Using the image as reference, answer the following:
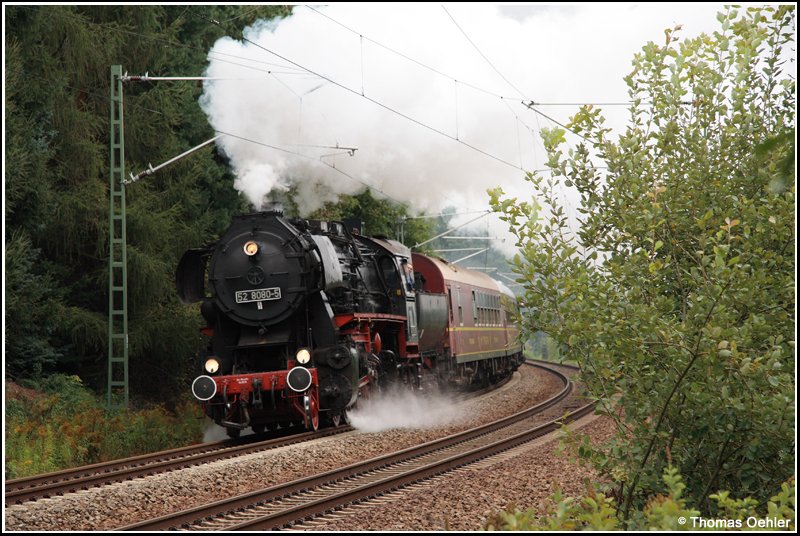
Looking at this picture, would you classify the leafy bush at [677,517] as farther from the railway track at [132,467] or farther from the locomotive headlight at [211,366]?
the locomotive headlight at [211,366]

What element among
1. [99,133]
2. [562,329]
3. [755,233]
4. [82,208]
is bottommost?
[562,329]

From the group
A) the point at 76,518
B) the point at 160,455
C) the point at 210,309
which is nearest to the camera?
the point at 76,518

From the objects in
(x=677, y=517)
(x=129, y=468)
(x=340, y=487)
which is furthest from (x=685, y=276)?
(x=129, y=468)

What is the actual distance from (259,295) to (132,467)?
4.20 metres

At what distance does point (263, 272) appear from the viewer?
1619 centimetres

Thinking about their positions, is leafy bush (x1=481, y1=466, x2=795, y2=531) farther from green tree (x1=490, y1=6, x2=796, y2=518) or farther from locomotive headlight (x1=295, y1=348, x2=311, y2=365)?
locomotive headlight (x1=295, y1=348, x2=311, y2=365)

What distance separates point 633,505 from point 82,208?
56.5ft

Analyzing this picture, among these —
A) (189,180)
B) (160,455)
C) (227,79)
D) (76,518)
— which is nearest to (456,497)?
(76,518)

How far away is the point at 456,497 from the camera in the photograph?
10.1 meters

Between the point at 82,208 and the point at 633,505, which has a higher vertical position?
the point at 82,208

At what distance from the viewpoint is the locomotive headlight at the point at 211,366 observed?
634 inches

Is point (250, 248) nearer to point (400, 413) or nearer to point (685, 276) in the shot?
point (400, 413)

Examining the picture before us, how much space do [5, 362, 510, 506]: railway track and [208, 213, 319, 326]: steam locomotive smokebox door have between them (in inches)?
83.5

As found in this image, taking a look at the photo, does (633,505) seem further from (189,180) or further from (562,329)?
(189,180)
